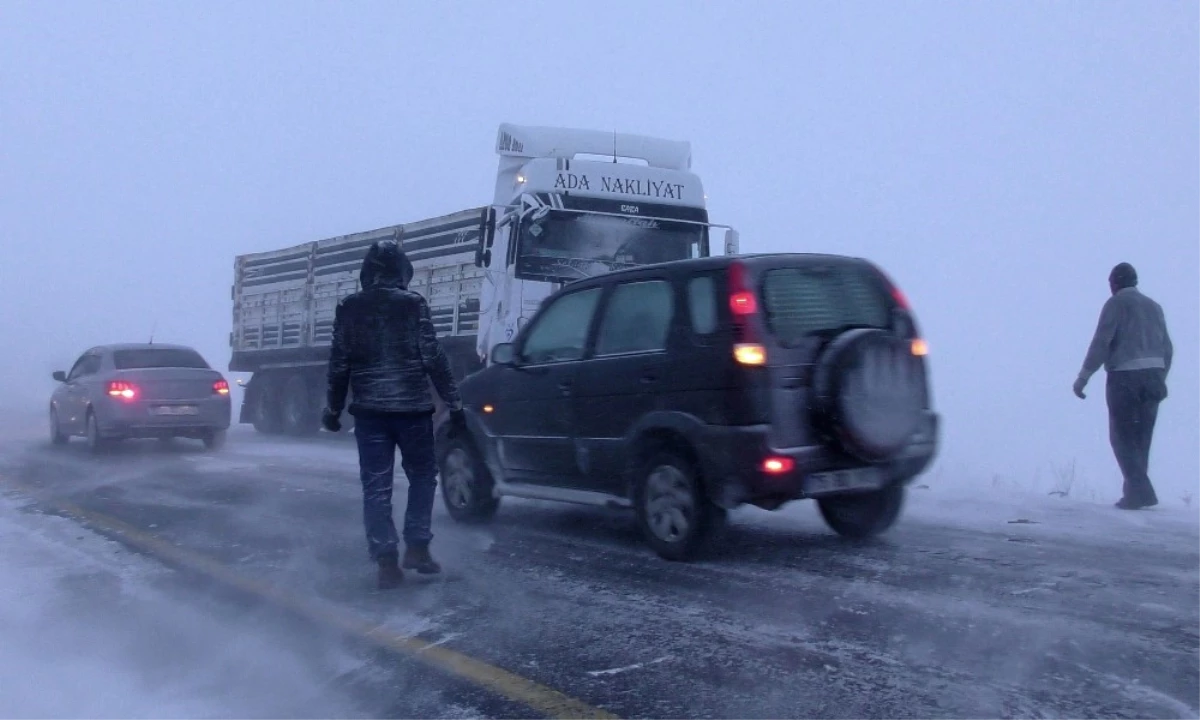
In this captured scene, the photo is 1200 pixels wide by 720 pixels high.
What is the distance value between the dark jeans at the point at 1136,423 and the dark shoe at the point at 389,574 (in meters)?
5.88

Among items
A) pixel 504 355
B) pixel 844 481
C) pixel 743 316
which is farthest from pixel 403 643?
pixel 504 355

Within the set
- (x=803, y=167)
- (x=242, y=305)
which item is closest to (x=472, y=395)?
(x=242, y=305)

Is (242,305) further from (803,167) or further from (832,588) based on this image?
(803,167)

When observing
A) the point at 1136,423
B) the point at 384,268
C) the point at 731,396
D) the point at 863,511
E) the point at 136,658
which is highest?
the point at 384,268

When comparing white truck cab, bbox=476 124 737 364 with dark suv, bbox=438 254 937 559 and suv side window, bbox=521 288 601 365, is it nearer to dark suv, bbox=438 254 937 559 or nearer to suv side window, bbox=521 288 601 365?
suv side window, bbox=521 288 601 365

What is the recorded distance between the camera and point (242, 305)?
21.7 metres

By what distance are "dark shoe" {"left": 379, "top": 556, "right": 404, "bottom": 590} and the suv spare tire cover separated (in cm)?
246

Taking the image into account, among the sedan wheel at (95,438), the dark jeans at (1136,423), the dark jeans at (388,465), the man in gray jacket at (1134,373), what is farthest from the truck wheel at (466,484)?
the sedan wheel at (95,438)

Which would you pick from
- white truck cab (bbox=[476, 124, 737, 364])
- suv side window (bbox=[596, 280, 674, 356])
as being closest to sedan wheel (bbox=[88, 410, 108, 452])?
white truck cab (bbox=[476, 124, 737, 364])

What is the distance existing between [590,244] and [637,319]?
19.1ft

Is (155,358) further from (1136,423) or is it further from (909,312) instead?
(1136,423)

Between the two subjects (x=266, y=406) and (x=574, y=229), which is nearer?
(x=574, y=229)

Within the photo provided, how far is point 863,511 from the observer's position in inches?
300

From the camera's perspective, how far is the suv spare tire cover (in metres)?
6.42
